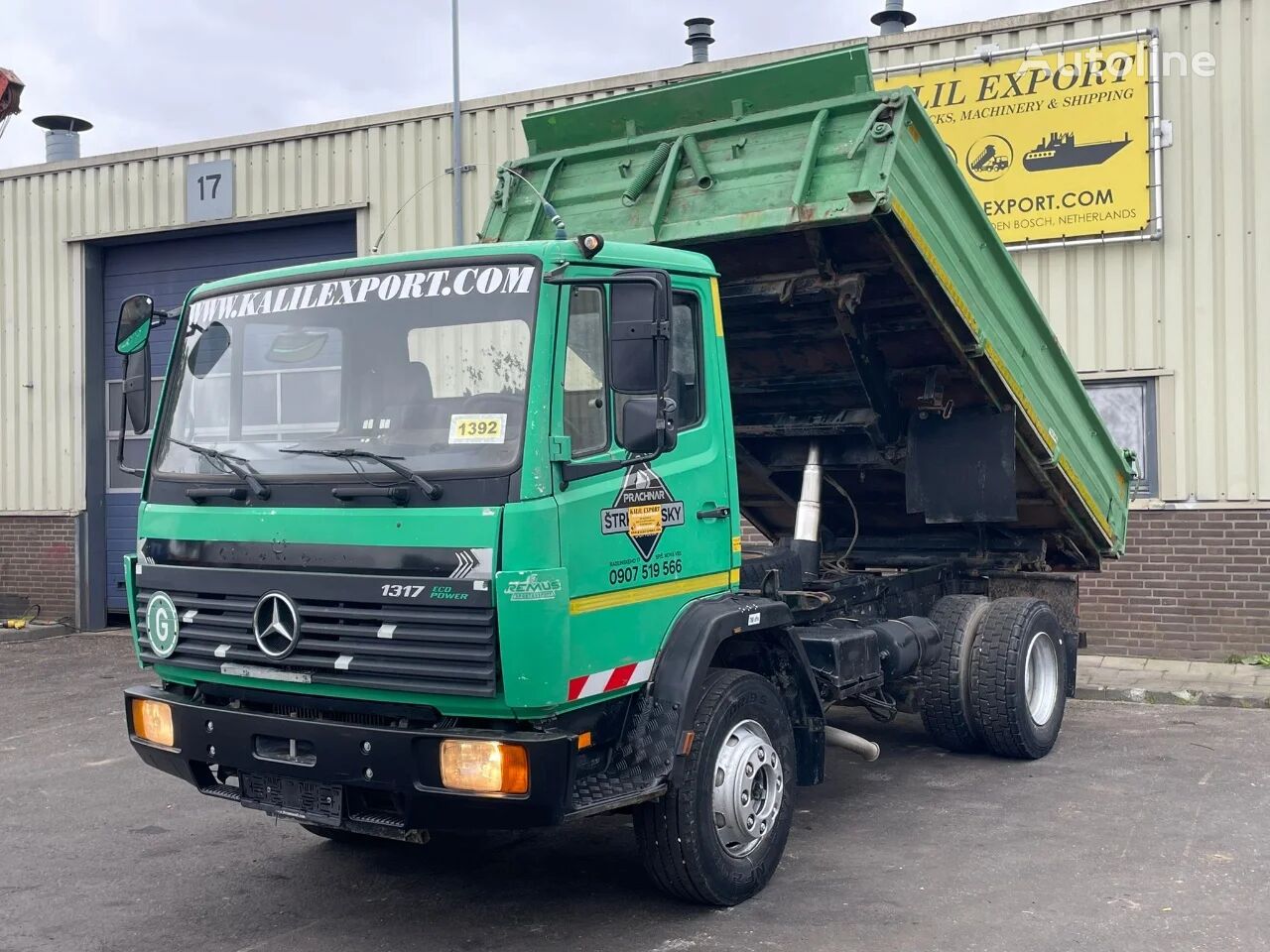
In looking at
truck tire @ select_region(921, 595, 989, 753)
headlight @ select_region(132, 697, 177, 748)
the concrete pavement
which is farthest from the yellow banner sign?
headlight @ select_region(132, 697, 177, 748)

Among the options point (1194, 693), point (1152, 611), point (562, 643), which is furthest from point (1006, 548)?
point (562, 643)

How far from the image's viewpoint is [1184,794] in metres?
6.77

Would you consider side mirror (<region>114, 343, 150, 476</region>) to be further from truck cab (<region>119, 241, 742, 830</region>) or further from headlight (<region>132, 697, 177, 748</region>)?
headlight (<region>132, 697, 177, 748</region>)

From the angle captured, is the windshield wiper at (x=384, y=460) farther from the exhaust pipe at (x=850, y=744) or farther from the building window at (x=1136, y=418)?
the building window at (x=1136, y=418)

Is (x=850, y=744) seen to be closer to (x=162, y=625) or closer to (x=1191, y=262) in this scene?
(x=162, y=625)

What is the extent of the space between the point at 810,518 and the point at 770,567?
1.23m

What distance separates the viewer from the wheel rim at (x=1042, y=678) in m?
7.70

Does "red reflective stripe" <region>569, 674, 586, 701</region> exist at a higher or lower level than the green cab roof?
lower

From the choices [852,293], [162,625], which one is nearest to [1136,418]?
[852,293]

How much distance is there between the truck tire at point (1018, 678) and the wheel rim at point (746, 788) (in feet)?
7.89

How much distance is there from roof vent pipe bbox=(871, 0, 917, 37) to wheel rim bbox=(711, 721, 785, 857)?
9919 mm

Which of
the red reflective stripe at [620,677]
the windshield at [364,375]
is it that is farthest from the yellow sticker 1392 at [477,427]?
the red reflective stripe at [620,677]

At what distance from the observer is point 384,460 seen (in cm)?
450

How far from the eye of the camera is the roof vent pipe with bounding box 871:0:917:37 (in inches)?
521
